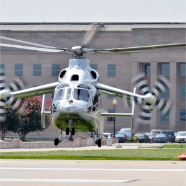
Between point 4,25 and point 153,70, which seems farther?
point 4,25

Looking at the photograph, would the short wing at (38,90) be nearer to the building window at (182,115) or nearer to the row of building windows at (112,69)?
the row of building windows at (112,69)

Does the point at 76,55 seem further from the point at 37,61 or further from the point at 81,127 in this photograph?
the point at 37,61

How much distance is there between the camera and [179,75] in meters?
154

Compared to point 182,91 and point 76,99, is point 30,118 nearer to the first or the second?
point 182,91

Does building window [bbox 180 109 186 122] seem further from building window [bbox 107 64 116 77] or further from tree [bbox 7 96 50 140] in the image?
tree [bbox 7 96 50 140]

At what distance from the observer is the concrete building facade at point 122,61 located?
150 m

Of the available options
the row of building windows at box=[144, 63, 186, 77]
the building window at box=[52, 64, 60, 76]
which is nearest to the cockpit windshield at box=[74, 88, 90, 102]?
the building window at box=[52, 64, 60, 76]

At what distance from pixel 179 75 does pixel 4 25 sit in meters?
28.3

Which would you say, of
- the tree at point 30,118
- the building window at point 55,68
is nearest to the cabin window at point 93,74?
the tree at point 30,118

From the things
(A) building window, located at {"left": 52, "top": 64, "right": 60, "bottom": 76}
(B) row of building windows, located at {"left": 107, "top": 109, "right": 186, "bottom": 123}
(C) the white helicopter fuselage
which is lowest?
(C) the white helicopter fuselage

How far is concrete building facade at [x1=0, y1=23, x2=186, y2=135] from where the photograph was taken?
490 feet

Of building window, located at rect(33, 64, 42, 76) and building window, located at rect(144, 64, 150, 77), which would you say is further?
building window, located at rect(144, 64, 150, 77)
